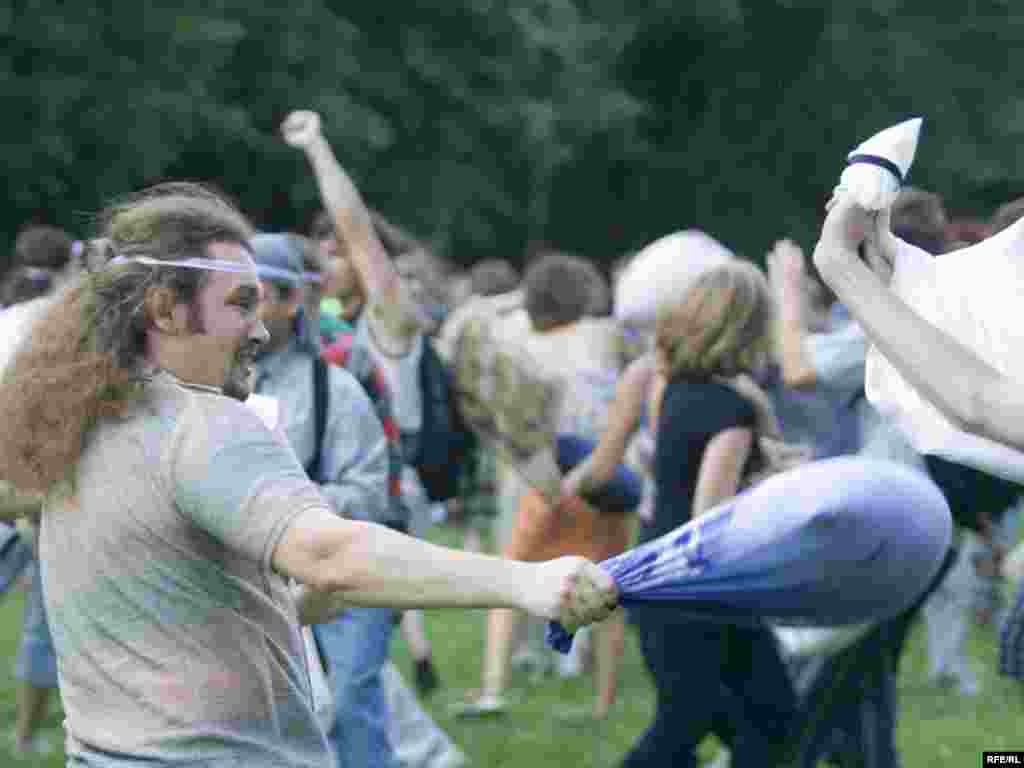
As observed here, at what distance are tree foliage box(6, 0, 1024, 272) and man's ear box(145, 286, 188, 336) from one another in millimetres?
13342

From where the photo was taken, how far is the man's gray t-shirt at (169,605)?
333 cm

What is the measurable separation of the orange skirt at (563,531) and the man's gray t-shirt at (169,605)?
243 inches

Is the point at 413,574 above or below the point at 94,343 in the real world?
below

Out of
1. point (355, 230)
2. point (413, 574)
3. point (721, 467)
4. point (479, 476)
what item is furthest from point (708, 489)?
point (479, 476)

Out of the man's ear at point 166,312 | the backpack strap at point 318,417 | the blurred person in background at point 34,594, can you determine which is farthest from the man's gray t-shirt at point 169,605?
the blurred person in background at point 34,594

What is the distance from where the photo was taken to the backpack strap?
21.0ft

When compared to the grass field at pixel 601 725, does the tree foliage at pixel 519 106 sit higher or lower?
higher

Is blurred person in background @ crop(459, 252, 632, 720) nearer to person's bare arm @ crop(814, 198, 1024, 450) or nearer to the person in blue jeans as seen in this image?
the person in blue jeans

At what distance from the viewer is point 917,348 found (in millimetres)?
3143

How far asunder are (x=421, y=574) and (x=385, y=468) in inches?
139

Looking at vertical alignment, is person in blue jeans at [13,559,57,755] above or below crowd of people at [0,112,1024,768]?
below

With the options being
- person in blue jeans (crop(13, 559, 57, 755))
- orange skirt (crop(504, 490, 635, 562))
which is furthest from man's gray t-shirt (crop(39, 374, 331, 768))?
orange skirt (crop(504, 490, 635, 562))

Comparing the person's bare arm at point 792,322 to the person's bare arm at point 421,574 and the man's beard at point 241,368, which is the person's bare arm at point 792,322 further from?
the person's bare arm at point 421,574

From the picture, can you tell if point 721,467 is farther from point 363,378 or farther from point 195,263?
Answer: point 195,263
